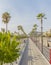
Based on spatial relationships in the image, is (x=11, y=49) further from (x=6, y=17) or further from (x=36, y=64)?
(x=6, y=17)

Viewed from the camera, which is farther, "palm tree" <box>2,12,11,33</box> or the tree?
"palm tree" <box>2,12,11,33</box>

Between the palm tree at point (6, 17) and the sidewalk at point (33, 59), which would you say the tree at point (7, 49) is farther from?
the palm tree at point (6, 17)

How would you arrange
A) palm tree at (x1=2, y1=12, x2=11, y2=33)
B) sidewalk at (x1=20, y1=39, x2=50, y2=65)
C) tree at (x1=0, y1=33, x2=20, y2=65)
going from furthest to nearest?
palm tree at (x1=2, y1=12, x2=11, y2=33)
sidewalk at (x1=20, y1=39, x2=50, y2=65)
tree at (x1=0, y1=33, x2=20, y2=65)

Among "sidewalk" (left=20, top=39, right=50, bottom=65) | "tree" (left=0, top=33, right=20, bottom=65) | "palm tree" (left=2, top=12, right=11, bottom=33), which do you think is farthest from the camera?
"palm tree" (left=2, top=12, right=11, bottom=33)

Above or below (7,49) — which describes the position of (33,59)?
below

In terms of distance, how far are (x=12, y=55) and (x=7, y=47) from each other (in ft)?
2.22

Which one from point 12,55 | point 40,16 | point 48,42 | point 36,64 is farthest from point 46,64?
point 48,42

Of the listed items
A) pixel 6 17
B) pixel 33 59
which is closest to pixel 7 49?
→ pixel 33 59

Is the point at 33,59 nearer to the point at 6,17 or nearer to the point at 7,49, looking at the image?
the point at 7,49

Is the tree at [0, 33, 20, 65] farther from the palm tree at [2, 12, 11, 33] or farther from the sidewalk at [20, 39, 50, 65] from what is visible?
the palm tree at [2, 12, 11, 33]

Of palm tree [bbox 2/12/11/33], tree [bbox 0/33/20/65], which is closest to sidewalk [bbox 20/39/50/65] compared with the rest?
tree [bbox 0/33/20/65]

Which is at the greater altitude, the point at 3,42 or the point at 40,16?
the point at 40,16

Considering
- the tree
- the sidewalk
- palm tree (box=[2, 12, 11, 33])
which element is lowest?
the sidewalk

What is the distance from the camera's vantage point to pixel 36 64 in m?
21.1
